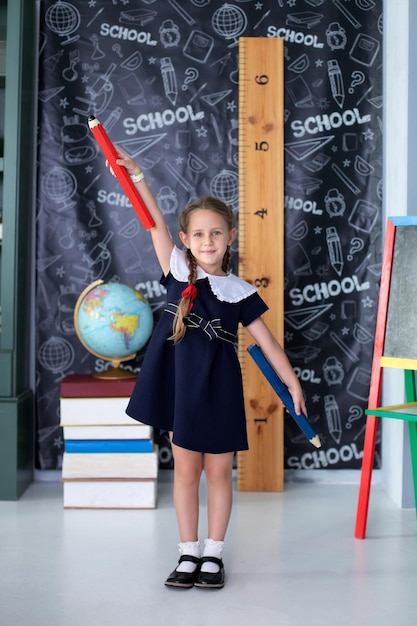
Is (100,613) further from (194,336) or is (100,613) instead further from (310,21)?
(310,21)

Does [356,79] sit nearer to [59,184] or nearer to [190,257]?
[59,184]

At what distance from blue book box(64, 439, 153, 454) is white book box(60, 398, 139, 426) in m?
0.08

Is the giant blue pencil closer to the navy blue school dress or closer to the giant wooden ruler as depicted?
the navy blue school dress

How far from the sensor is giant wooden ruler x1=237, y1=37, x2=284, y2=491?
387cm

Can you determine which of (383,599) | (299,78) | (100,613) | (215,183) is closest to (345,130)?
(299,78)

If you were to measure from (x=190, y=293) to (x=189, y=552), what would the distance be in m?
0.90

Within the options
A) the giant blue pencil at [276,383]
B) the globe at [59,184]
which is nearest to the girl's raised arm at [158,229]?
the giant blue pencil at [276,383]

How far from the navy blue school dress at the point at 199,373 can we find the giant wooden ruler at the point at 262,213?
1189 millimetres

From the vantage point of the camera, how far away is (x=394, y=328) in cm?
319

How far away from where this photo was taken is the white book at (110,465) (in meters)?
3.54

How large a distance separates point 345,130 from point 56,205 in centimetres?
152

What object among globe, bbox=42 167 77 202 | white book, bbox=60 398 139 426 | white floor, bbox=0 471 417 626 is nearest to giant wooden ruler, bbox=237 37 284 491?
white floor, bbox=0 471 417 626

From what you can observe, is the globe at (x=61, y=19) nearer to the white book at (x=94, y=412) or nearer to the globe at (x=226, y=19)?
the globe at (x=226, y=19)

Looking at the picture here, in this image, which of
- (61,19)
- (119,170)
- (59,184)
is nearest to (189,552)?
(119,170)
